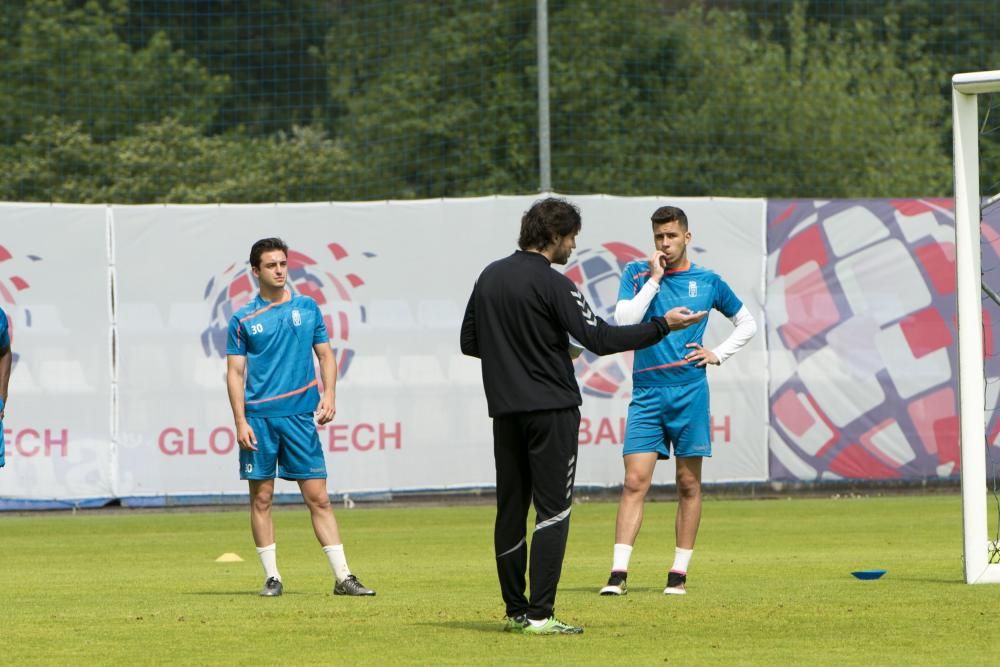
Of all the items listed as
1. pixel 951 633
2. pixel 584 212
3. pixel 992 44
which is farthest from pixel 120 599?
pixel 992 44

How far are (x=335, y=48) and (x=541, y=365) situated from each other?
30.6m

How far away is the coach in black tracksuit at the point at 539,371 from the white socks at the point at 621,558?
1.79m

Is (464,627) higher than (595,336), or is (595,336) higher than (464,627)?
(595,336)

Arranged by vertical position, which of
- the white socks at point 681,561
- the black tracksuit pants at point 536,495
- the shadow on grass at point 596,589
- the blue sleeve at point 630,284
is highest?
the blue sleeve at point 630,284

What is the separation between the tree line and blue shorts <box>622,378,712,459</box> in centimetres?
1894

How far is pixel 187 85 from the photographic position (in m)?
39.7

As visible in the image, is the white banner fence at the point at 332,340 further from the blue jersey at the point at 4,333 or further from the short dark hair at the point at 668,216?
the short dark hair at the point at 668,216

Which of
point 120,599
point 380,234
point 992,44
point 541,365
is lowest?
point 120,599

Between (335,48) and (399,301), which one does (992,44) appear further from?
(399,301)

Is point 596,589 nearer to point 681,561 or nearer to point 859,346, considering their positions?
point 681,561

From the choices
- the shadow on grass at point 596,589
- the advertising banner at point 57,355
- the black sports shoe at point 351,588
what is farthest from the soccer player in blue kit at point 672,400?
the advertising banner at point 57,355

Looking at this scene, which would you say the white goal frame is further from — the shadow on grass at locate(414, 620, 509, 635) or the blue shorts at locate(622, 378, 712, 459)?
the shadow on grass at locate(414, 620, 509, 635)

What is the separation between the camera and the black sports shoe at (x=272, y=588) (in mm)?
10039

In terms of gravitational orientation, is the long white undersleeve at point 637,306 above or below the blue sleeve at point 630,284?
below
